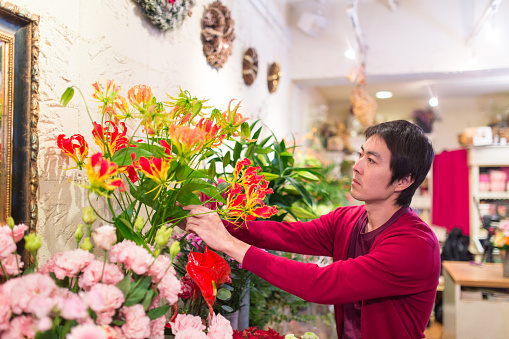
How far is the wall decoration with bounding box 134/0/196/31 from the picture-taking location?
156 cm

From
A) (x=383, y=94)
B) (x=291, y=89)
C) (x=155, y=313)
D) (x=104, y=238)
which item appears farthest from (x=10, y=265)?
(x=383, y=94)

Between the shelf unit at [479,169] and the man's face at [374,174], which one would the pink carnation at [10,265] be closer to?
the man's face at [374,174]

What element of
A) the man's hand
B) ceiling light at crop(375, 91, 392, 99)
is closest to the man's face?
the man's hand

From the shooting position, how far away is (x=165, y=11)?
1632 millimetres

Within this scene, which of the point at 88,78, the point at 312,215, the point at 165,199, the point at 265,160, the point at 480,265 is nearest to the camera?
the point at 165,199

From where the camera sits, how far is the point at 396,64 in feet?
12.1

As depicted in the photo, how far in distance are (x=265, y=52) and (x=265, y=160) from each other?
140 cm

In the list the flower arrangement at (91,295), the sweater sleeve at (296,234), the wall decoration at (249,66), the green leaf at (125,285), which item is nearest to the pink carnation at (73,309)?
the flower arrangement at (91,295)

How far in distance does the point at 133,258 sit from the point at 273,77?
2.62 metres

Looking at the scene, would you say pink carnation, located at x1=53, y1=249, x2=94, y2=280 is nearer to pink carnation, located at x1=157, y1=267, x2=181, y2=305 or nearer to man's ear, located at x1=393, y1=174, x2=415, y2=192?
pink carnation, located at x1=157, y1=267, x2=181, y2=305

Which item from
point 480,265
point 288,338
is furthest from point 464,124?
point 288,338

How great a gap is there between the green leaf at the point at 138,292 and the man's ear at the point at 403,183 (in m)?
0.87

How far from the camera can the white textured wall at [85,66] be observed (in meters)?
1.13

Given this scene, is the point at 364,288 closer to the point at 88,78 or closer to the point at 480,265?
the point at 88,78
